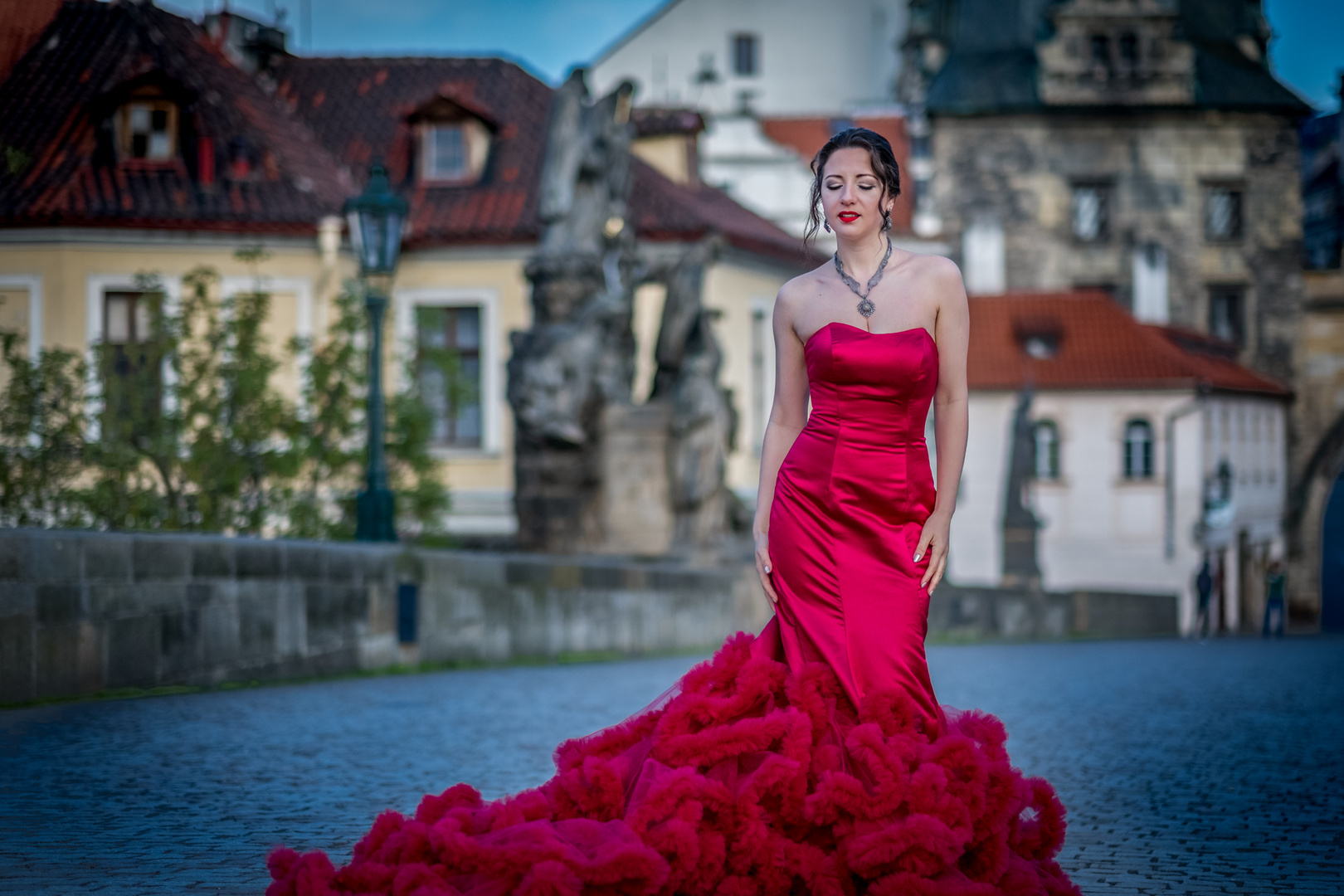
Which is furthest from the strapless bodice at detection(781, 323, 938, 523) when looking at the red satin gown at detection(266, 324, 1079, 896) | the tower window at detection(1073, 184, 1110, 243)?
the tower window at detection(1073, 184, 1110, 243)

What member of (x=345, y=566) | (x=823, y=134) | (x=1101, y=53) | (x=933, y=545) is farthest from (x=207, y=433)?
(x=1101, y=53)

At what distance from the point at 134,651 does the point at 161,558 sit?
548 millimetres

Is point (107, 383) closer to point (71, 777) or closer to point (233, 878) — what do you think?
point (71, 777)

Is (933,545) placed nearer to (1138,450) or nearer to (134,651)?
(134,651)

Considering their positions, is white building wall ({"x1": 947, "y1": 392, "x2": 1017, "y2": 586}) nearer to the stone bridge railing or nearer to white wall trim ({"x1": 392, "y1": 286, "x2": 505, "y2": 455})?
white wall trim ({"x1": 392, "y1": 286, "x2": 505, "y2": 455})

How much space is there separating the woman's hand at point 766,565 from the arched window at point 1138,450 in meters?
44.3

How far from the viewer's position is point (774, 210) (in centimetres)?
4447

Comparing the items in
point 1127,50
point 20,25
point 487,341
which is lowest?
point 487,341

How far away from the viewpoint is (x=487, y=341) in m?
32.8

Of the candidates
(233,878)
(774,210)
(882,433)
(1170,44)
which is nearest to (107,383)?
(233,878)

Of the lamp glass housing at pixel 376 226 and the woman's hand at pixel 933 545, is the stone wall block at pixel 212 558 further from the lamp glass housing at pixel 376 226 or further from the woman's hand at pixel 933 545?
the woman's hand at pixel 933 545

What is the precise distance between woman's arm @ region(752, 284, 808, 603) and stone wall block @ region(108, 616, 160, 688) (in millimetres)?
5217

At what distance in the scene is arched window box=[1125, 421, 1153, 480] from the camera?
156ft

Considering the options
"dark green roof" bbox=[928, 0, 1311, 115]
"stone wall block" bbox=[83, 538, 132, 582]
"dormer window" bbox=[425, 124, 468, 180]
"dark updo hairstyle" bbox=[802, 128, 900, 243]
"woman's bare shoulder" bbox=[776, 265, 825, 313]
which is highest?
"dark green roof" bbox=[928, 0, 1311, 115]
